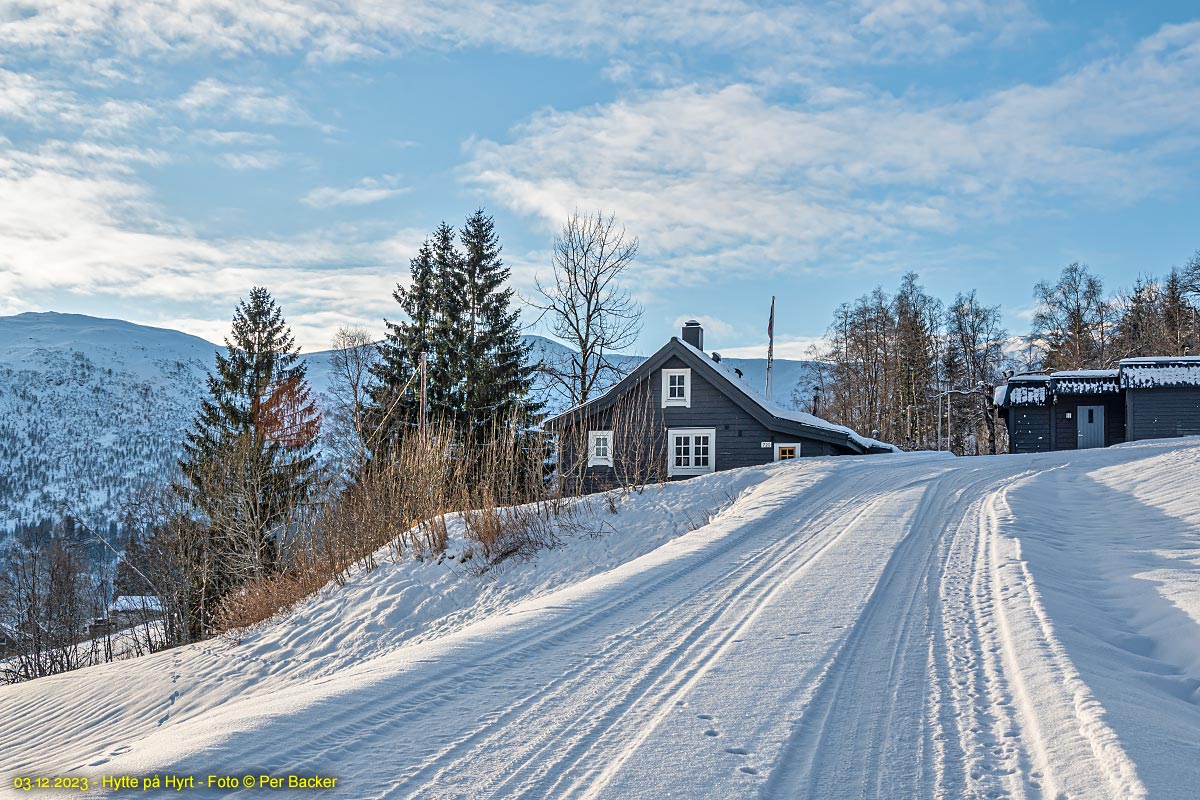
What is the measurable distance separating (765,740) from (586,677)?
1.31 m

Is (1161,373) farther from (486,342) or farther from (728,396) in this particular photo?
(486,342)

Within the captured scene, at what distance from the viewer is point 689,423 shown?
2598 cm

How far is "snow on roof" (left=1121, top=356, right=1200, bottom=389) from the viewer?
94.5 feet

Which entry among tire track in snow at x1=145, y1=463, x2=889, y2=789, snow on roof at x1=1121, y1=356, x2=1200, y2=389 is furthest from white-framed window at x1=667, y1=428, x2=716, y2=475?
tire track in snow at x1=145, y1=463, x2=889, y2=789

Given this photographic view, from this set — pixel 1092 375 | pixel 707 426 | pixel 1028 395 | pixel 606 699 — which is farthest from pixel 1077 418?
pixel 606 699

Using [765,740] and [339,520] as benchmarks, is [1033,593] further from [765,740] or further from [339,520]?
[339,520]

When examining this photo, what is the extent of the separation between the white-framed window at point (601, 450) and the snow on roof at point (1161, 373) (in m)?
20.1

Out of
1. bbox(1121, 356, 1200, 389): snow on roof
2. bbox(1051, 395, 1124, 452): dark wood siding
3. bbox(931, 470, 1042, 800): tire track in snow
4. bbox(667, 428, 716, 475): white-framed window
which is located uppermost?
bbox(1121, 356, 1200, 389): snow on roof

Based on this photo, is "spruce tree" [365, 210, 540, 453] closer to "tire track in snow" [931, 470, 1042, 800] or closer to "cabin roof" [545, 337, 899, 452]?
"cabin roof" [545, 337, 899, 452]

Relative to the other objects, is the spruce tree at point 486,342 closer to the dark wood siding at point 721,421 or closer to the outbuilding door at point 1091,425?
the dark wood siding at point 721,421

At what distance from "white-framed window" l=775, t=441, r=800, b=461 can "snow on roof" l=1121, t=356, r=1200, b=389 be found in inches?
567

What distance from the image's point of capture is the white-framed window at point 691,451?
25.8 meters

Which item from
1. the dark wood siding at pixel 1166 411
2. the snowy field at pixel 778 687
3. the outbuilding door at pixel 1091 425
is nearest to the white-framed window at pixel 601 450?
the snowy field at pixel 778 687

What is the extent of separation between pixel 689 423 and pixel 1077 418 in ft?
59.8
